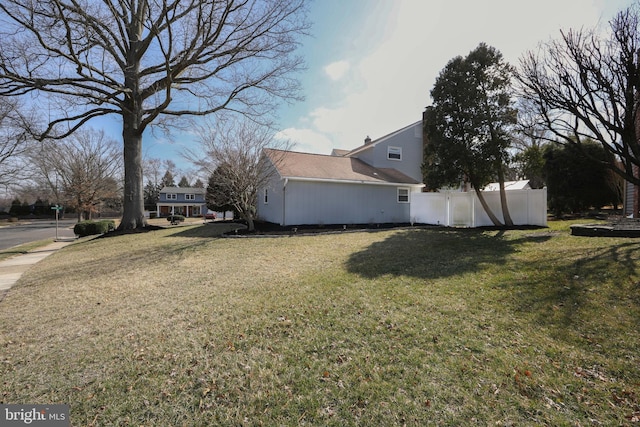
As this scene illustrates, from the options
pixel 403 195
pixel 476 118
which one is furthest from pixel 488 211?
pixel 403 195

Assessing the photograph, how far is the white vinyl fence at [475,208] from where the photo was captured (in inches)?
485

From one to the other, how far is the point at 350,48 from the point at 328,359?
39.1 ft

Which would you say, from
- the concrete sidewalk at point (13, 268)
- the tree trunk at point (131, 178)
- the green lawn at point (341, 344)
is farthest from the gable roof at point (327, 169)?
the concrete sidewalk at point (13, 268)

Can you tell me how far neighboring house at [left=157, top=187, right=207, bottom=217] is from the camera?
2013 inches

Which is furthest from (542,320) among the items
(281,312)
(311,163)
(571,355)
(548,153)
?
(548,153)

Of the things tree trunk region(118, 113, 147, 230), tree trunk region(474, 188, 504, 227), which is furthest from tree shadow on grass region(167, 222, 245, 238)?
tree trunk region(474, 188, 504, 227)

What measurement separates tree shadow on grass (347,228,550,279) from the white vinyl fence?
161 inches

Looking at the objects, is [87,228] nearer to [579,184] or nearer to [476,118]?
[476,118]

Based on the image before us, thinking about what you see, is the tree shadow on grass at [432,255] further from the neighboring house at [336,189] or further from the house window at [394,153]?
the house window at [394,153]

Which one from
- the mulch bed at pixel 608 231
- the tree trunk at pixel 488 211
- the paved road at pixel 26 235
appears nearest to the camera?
the mulch bed at pixel 608 231

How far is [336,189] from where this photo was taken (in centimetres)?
1519

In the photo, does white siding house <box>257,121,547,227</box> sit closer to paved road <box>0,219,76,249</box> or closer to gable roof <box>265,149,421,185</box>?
gable roof <box>265,149,421,185</box>

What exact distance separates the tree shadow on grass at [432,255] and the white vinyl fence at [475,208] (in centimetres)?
409

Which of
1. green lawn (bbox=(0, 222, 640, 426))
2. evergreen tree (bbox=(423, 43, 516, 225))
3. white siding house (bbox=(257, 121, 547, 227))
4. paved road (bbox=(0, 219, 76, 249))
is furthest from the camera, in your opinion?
paved road (bbox=(0, 219, 76, 249))
